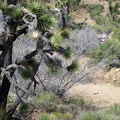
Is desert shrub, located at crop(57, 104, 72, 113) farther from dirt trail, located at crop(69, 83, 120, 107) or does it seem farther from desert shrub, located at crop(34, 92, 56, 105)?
dirt trail, located at crop(69, 83, 120, 107)

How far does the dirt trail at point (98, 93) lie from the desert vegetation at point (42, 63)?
0.32 m

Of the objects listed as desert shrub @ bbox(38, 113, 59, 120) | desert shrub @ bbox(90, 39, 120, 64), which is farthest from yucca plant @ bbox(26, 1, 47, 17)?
desert shrub @ bbox(90, 39, 120, 64)

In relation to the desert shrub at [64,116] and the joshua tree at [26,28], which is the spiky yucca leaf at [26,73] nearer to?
the joshua tree at [26,28]

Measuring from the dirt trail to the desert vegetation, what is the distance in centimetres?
32

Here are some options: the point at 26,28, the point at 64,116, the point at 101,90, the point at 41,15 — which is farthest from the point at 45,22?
the point at 101,90

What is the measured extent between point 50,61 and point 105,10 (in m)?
21.8

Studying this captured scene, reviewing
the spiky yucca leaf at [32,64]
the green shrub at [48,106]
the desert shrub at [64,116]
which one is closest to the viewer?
the spiky yucca leaf at [32,64]

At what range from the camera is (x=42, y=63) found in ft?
31.2

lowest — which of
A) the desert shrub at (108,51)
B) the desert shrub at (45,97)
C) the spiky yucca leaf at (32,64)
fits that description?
the desert shrub at (108,51)

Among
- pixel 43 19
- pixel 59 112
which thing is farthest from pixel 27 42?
pixel 43 19

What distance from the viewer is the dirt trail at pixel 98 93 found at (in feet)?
35.8

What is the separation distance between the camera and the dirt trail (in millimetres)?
10898

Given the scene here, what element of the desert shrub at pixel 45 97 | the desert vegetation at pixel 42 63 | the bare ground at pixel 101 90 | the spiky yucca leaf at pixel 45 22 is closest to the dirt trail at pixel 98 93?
the bare ground at pixel 101 90

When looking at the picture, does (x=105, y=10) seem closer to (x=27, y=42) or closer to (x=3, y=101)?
(x=27, y=42)
